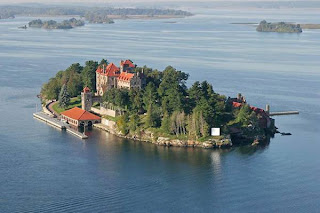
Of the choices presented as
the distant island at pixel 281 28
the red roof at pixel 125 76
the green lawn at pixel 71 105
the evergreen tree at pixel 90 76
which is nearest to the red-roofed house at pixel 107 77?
the red roof at pixel 125 76

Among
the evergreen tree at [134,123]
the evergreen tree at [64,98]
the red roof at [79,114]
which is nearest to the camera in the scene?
the evergreen tree at [134,123]

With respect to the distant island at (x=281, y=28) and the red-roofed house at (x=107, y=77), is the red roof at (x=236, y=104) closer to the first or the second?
the red-roofed house at (x=107, y=77)

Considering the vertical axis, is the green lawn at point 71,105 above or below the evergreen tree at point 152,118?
below

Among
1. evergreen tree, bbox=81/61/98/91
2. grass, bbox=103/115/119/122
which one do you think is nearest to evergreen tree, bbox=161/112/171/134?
grass, bbox=103/115/119/122

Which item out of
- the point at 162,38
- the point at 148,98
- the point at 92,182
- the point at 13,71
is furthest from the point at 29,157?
the point at 162,38

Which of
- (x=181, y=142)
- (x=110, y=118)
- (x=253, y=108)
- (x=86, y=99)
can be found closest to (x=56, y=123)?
(x=86, y=99)

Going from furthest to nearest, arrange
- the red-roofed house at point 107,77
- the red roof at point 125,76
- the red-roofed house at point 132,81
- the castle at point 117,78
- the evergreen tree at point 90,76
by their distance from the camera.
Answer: the evergreen tree at point 90,76, the red-roofed house at point 107,77, the red roof at point 125,76, the castle at point 117,78, the red-roofed house at point 132,81

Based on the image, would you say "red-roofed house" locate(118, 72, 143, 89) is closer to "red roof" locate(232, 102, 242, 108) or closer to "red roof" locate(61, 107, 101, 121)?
"red roof" locate(61, 107, 101, 121)
